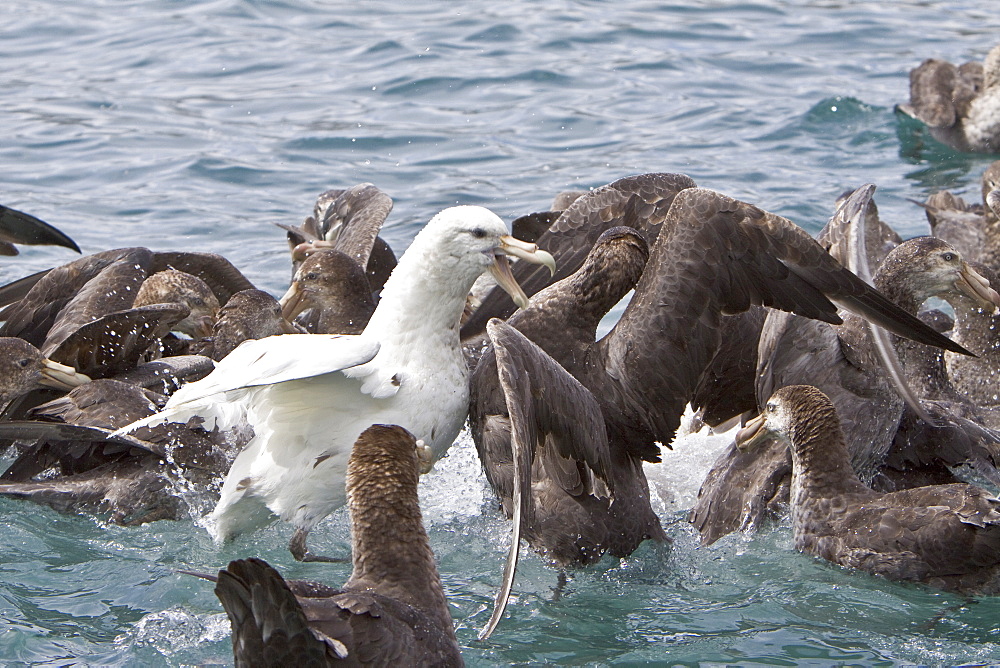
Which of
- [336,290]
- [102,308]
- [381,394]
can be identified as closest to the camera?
[381,394]

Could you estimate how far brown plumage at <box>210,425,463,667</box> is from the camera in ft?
13.1

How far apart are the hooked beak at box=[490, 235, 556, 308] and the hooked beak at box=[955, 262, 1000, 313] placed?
2.58 m

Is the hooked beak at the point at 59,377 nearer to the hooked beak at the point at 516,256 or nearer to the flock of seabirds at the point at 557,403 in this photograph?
the flock of seabirds at the point at 557,403

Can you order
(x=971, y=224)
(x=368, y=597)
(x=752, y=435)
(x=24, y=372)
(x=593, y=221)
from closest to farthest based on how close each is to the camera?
(x=368, y=597)
(x=752, y=435)
(x=24, y=372)
(x=593, y=221)
(x=971, y=224)

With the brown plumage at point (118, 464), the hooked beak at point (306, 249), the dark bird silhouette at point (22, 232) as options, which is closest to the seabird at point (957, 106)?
the hooked beak at point (306, 249)

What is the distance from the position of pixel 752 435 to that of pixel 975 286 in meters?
1.81

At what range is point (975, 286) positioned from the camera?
7168mm

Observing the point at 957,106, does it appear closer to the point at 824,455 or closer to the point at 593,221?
the point at 593,221

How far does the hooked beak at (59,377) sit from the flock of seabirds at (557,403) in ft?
0.04

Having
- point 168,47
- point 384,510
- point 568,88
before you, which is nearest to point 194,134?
point 168,47

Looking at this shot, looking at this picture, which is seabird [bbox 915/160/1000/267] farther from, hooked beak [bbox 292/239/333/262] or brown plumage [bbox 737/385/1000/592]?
hooked beak [bbox 292/239/333/262]

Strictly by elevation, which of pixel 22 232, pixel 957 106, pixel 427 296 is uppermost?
pixel 957 106

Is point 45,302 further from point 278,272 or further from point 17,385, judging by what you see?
point 278,272

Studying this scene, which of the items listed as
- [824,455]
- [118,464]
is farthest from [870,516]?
[118,464]
